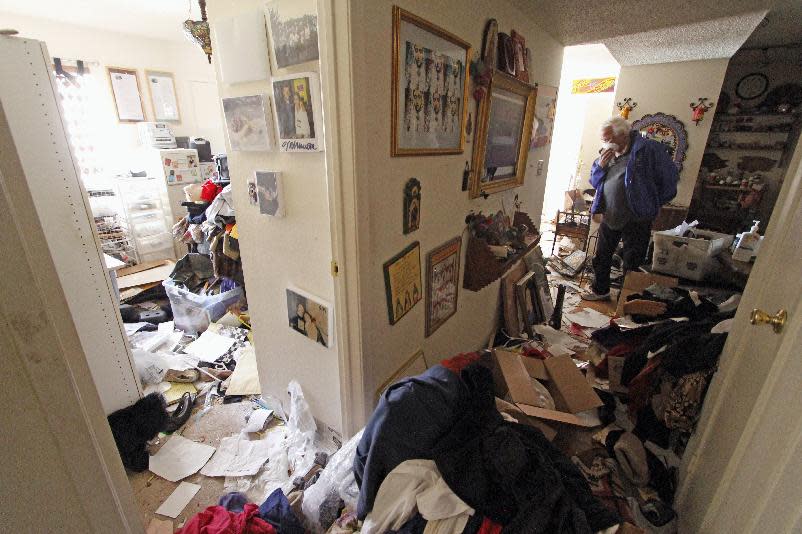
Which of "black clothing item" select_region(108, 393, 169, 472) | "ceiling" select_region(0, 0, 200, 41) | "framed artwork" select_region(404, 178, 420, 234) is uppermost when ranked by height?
"ceiling" select_region(0, 0, 200, 41)

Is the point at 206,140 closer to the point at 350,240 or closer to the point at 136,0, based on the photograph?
the point at 136,0

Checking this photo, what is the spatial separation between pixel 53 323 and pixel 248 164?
1.16 m

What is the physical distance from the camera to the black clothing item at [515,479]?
0.86 m

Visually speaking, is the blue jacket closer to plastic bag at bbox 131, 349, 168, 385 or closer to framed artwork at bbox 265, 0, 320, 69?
framed artwork at bbox 265, 0, 320, 69

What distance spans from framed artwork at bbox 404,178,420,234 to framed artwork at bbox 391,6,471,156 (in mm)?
122

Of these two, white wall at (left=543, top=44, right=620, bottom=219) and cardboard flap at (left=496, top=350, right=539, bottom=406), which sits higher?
white wall at (left=543, top=44, right=620, bottom=219)

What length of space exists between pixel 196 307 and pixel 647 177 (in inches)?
146

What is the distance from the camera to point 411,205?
140 centimetres

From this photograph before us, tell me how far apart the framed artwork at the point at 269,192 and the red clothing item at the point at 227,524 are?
1.14 metres

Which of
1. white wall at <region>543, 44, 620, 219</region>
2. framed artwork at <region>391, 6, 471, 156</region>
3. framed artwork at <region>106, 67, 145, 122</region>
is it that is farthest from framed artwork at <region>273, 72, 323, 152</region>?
framed artwork at <region>106, 67, 145, 122</region>

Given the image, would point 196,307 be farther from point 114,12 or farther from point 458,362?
point 114,12

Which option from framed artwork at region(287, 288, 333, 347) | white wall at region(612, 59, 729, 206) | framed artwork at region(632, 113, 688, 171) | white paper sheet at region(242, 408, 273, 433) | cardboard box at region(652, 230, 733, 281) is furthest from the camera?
framed artwork at region(632, 113, 688, 171)

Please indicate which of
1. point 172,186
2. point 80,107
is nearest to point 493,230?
point 172,186

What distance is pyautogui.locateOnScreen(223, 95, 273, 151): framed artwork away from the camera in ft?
4.26
